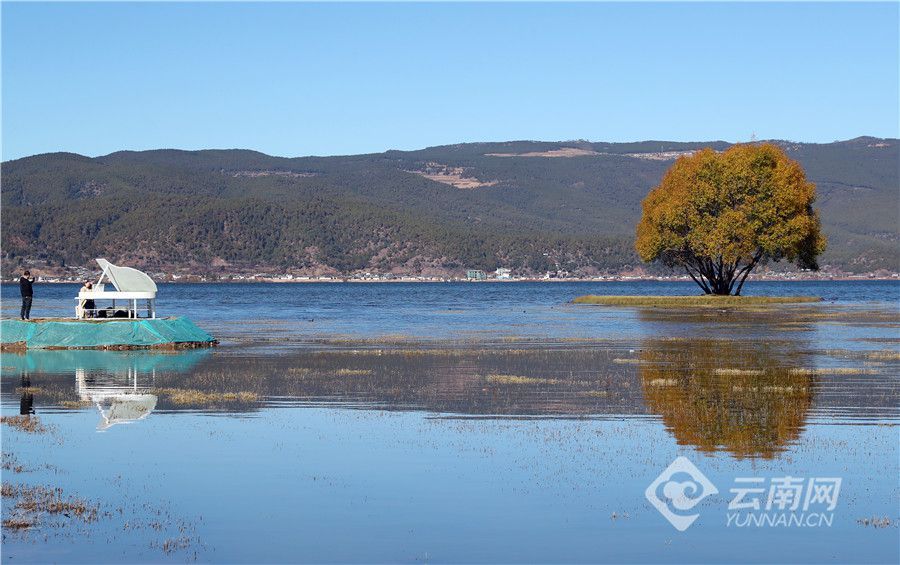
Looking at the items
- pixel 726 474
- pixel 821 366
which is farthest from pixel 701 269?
pixel 726 474

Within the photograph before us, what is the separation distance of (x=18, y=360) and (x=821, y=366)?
91.4 feet

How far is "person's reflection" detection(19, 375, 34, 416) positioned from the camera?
28750mm

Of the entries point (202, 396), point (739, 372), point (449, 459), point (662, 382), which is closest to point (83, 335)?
point (202, 396)

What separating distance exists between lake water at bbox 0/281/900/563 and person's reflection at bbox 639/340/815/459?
120mm

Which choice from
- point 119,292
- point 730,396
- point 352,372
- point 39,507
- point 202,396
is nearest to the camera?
point 39,507

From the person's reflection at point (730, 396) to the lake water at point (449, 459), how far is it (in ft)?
0.39

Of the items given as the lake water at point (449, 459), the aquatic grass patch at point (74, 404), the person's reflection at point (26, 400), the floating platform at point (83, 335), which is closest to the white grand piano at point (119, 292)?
the floating platform at point (83, 335)

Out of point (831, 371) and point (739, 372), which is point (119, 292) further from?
point (831, 371)

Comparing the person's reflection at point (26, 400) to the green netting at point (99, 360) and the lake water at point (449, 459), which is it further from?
the green netting at point (99, 360)

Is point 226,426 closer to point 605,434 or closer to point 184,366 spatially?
point 605,434

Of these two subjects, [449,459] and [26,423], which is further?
[26,423]

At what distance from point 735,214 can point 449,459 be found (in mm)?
85391

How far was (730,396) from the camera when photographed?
31297mm

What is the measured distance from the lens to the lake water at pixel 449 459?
1619 centimetres
